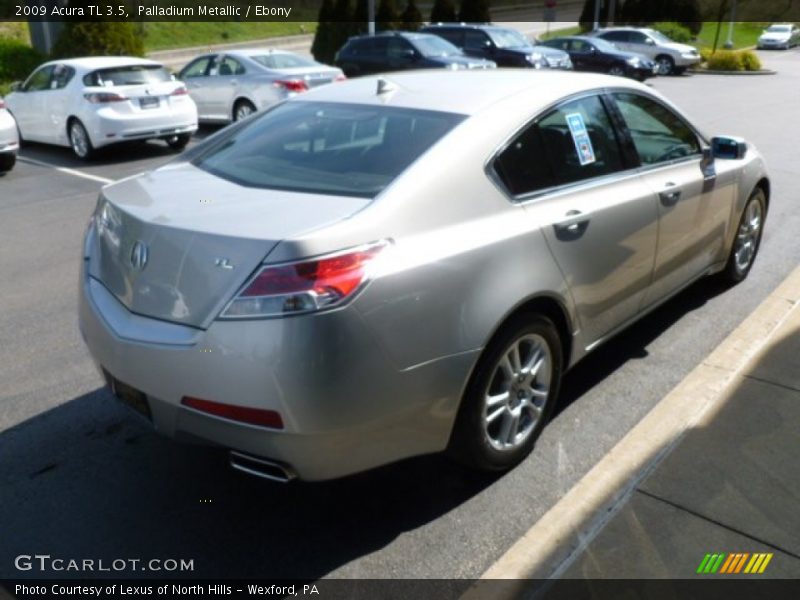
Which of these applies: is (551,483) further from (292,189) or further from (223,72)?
(223,72)

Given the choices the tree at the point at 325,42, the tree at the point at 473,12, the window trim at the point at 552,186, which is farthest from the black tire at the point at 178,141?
the tree at the point at 473,12

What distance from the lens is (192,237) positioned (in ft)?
9.59

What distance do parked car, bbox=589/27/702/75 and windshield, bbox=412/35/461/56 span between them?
13937 millimetres

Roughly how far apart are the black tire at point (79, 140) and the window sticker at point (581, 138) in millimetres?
9558

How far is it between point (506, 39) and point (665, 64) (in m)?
10.4

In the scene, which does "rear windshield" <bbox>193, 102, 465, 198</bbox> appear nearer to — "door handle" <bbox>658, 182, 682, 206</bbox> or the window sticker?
the window sticker

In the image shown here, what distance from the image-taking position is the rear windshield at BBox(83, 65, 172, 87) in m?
11.9

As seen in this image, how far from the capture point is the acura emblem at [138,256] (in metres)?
3.07

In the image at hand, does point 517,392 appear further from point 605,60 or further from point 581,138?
point 605,60

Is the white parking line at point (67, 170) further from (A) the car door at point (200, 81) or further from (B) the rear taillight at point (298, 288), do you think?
(B) the rear taillight at point (298, 288)

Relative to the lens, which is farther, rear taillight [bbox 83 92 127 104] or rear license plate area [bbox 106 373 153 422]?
rear taillight [bbox 83 92 127 104]

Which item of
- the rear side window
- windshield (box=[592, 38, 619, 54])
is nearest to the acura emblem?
the rear side window

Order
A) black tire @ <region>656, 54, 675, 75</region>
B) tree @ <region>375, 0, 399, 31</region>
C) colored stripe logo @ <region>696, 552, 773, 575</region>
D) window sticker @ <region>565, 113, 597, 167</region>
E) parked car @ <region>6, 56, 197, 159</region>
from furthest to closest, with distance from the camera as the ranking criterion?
tree @ <region>375, 0, 399, 31</region>, black tire @ <region>656, 54, 675, 75</region>, parked car @ <region>6, 56, 197, 159</region>, window sticker @ <region>565, 113, 597, 167</region>, colored stripe logo @ <region>696, 552, 773, 575</region>

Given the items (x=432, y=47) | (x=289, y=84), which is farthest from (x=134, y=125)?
(x=432, y=47)
